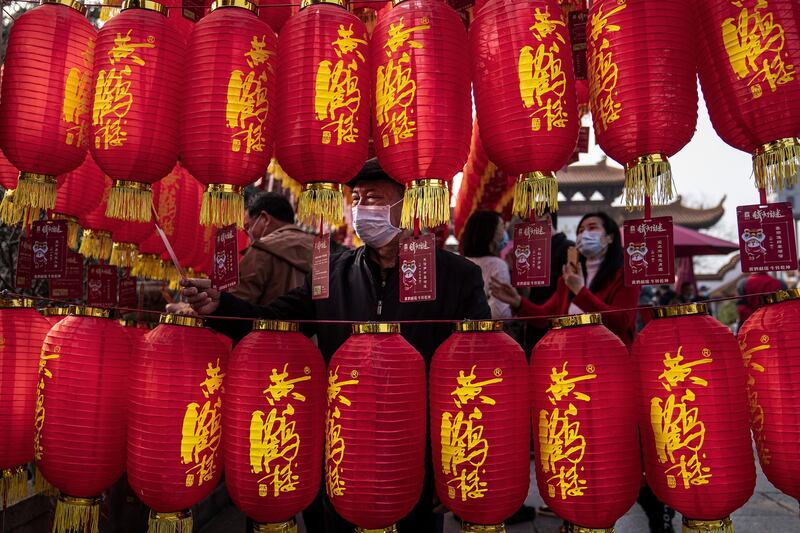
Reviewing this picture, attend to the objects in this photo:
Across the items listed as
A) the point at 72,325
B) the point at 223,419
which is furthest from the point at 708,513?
the point at 72,325

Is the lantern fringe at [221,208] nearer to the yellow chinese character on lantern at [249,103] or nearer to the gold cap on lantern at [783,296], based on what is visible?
the yellow chinese character on lantern at [249,103]

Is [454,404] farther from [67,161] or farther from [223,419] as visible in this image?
[67,161]

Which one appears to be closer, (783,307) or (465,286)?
(783,307)

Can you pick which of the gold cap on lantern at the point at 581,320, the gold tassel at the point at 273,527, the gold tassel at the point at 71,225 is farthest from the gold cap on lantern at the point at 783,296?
the gold tassel at the point at 71,225

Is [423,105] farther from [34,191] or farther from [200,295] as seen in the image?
[34,191]

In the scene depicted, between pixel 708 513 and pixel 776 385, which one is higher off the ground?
pixel 776 385

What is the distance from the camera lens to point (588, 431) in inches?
66.2

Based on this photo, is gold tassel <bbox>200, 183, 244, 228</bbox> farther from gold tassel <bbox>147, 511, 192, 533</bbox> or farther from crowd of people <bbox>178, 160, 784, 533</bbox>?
gold tassel <bbox>147, 511, 192, 533</bbox>

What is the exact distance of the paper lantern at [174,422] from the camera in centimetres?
184

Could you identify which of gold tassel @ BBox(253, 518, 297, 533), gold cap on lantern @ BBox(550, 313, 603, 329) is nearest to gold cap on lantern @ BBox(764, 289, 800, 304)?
gold cap on lantern @ BBox(550, 313, 603, 329)

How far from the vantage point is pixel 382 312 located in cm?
235

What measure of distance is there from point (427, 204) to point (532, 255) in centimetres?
42

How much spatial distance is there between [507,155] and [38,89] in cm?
184

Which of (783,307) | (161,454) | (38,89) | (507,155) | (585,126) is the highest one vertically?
(585,126)
